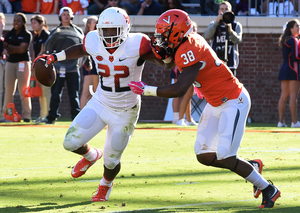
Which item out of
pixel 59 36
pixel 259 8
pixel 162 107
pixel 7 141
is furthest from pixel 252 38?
pixel 7 141

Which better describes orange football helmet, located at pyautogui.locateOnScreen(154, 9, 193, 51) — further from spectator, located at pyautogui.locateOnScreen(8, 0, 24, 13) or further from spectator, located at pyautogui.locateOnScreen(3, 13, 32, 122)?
spectator, located at pyautogui.locateOnScreen(8, 0, 24, 13)

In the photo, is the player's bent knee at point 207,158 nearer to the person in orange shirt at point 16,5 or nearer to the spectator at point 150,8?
the spectator at point 150,8

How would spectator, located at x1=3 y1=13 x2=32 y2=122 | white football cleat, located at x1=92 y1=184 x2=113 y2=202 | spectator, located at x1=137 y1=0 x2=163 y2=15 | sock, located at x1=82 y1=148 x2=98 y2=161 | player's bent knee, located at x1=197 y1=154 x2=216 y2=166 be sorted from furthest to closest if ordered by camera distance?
spectator, located at x1=137 y1=0 x2=163 y2=15, spectator, located at x1=3 y1=13 x2=32 y2=122, sock, located at x1=82 y1=148 x2=98 y2=161, player's bent knee, located at x1=197 y1=154 x2=216 y2=166, white football cleat, located at x1=92 y1=184 x2=113 y2=202

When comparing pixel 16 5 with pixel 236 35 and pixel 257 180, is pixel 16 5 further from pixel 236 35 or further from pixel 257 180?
pixel 257 180

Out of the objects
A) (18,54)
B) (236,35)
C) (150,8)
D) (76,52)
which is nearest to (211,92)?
(76,52)

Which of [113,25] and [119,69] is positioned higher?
[113,25]

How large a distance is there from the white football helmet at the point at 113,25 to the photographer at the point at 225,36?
18.7ft

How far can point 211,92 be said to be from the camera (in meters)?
4.83

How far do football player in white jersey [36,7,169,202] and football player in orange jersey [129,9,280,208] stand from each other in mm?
385

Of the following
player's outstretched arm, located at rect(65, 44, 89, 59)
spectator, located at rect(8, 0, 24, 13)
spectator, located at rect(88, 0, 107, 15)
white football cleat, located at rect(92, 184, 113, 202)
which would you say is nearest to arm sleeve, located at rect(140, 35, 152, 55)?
player's outstretched arm, located at rect(65, 44, 89, 59)

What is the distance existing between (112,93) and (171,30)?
90cm

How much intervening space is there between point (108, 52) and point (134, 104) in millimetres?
566

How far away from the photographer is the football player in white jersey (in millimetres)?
4973

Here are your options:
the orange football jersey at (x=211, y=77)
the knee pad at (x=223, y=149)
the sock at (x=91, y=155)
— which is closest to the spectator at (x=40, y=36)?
the sock at (x=91, y=155)
